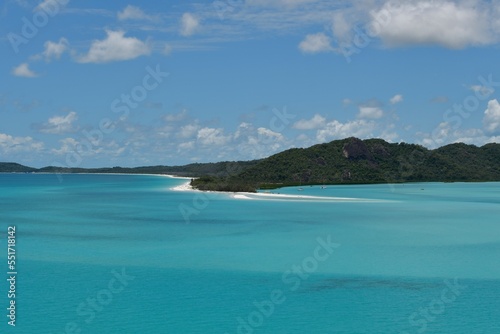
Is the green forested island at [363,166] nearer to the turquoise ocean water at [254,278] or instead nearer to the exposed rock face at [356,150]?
the exposed rock face at [356,150]

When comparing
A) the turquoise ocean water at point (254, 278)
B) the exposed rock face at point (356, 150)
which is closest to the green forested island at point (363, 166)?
the exposed rock face at point (356, 150)

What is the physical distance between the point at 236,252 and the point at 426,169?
141901mm

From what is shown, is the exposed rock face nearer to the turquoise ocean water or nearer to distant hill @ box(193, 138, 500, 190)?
distant hill @ box(193, 138, 500, 190)

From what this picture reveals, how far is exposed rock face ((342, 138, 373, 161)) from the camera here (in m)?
156

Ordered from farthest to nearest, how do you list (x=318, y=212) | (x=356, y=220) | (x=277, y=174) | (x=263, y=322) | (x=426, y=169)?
(x=426, y=169)
(x=277, y=174)
(x=318, y=212)
(x=356, y=220)
(x=263, y=322)

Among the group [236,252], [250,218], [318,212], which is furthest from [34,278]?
[318,212]

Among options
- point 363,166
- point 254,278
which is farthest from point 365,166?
point 254,278

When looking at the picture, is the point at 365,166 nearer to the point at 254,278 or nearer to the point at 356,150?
the point at 356,150

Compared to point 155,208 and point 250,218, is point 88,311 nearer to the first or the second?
point 250,218

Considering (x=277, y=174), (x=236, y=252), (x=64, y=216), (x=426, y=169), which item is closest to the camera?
(x=236, y=252)

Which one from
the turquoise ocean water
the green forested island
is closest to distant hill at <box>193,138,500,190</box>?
the green forested island

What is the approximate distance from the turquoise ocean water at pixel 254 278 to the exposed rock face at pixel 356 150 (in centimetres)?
10885

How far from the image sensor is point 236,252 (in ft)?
106

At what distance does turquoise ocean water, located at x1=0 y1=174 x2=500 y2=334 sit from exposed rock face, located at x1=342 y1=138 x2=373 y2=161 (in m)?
109
